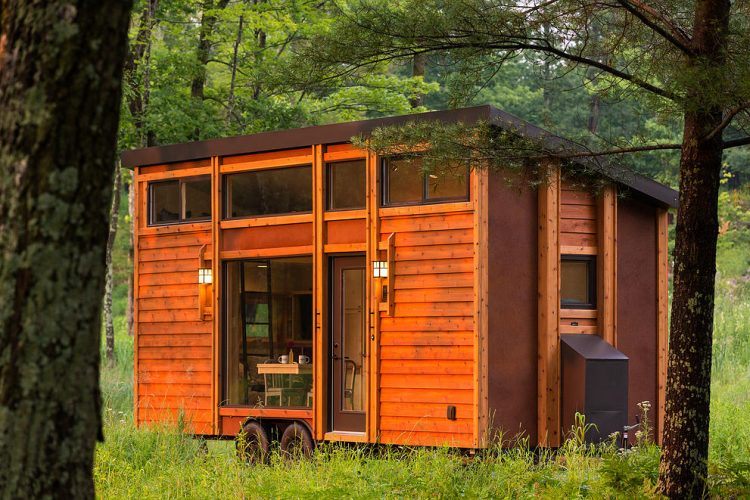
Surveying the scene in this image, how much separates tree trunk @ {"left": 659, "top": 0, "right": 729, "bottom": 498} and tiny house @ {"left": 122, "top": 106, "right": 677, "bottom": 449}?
6.86 ft

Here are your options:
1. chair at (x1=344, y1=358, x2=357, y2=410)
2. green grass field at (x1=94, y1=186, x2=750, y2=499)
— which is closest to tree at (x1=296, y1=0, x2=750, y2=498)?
green grass field at (x1=94, y1=186, x2=750, y2=499)

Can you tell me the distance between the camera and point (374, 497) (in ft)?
25.2

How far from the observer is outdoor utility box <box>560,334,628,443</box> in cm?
1109

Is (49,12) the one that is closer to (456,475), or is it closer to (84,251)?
(84,251)

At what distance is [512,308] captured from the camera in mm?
11062

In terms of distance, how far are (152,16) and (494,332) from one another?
979cm

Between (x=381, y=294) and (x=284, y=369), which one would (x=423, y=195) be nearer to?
(x=381, y=294)

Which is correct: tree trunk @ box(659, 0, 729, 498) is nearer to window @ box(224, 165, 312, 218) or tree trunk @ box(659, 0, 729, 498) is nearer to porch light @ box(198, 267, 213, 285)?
window @ box(224, 165, 312, 218)

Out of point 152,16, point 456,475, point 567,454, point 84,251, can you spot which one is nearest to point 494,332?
point 567,454

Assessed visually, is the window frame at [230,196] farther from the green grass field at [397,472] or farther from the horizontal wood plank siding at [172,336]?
the green grass field at [397,472]

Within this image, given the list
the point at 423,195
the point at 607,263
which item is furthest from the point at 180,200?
the point at 607,263

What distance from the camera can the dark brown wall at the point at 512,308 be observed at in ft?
35.6

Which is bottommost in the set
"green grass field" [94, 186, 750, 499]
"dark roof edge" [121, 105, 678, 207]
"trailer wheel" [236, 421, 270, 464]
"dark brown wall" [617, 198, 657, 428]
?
"trailer wheel" [236, 421, 270, 464]

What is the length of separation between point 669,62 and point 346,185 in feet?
14.3
